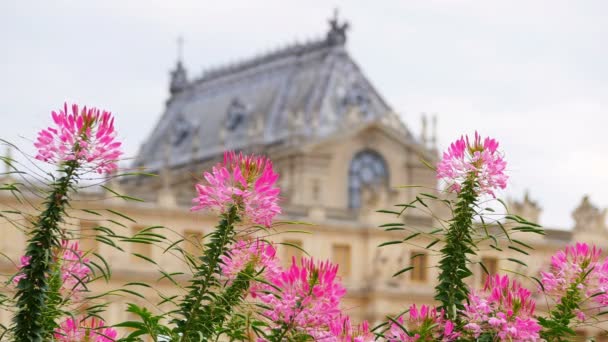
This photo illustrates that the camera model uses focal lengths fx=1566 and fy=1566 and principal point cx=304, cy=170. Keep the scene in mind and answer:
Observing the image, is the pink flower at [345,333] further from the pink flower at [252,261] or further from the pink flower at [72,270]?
the pink flower at [72,270]

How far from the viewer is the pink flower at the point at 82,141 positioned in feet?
26.3

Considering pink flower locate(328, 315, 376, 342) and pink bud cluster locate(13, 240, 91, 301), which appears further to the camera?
pink bud cluster locate(13, 240, 91, 301)

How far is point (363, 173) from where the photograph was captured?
8494 centimetres

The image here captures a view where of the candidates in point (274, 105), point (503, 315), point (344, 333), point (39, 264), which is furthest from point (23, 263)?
point (274, 105)

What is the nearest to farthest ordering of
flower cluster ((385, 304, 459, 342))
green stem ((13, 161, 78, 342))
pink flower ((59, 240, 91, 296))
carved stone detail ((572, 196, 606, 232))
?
green stem ((13, 161, 78, 342)) → flower cluster ((385, 304, 459, 342)) → pink flower ((59, 240, 91, 296)) → carved stone detail ((572, 196, 606, 232))

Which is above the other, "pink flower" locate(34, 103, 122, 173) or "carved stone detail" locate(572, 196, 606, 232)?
"carved stone detail" locate(572, 196, 606, 232)

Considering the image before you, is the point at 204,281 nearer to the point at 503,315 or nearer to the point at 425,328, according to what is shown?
the point at 425,328

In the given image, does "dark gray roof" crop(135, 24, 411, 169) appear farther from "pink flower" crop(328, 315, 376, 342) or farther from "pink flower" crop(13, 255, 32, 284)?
"pink flower" crop(13, 255, 32, 284)

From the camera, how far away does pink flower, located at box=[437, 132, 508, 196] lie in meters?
8.73

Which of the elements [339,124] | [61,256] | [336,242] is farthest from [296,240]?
[61,256]

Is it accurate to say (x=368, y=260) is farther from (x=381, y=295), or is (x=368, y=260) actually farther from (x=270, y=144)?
(x=270, y=144)

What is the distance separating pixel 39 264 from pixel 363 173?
253 ft

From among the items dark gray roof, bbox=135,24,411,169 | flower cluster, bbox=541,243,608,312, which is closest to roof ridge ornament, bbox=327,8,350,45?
dark gray roof, bbox=135,24,411,169

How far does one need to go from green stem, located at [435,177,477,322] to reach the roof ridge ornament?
287 feet
